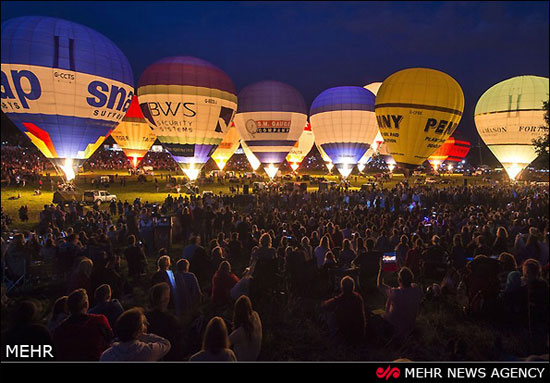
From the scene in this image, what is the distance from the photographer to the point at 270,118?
987 inches

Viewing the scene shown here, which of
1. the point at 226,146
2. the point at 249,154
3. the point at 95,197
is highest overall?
the point at 226,146

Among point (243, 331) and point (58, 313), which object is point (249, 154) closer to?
point (58, 313)

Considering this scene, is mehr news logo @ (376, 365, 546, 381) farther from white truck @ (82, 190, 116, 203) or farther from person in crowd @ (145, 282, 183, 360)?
white truck @ (82, 190, 116, 203)

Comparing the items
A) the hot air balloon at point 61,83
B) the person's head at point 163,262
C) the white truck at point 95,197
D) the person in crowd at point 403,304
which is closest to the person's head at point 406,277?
the person in crowd at point 403,304

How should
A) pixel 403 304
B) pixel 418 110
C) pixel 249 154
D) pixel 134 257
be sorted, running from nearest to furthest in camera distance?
pixel 403 304 < pixel 134 257 < pixel 418 110 < pixel 249 154

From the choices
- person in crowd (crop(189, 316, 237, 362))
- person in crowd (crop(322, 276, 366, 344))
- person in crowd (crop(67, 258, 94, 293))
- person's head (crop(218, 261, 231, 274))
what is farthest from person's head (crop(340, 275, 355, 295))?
person in crowd (crop(67, 258, 94, 293))

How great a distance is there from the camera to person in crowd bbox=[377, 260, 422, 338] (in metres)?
4.33

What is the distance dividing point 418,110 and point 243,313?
18573 mm

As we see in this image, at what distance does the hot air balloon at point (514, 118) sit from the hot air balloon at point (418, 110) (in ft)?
23.0

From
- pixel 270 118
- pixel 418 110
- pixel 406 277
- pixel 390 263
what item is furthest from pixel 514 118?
pixel 406 277

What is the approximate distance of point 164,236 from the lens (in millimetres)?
9945

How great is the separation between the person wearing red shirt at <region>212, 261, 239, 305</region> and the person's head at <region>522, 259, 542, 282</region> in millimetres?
4248

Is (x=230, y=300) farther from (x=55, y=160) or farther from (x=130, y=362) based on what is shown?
(x=55, y=160)

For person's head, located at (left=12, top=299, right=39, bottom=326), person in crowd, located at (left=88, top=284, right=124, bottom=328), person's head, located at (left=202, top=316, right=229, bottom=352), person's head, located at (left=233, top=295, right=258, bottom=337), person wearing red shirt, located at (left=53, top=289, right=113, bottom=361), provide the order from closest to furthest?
person's head, located at (left=202, top=316, right=229, bottom=352) → person's head, located at (left=12, top=299, right=39, bottom=326) → person wearing red shirt, located at (left=53, top=289, right=113, bottom=361) → person's head, located at (left=233, top=295, right=258, bottom=337) → person in crowd, located at (left=88, top=284, right=124, bottom=328)
